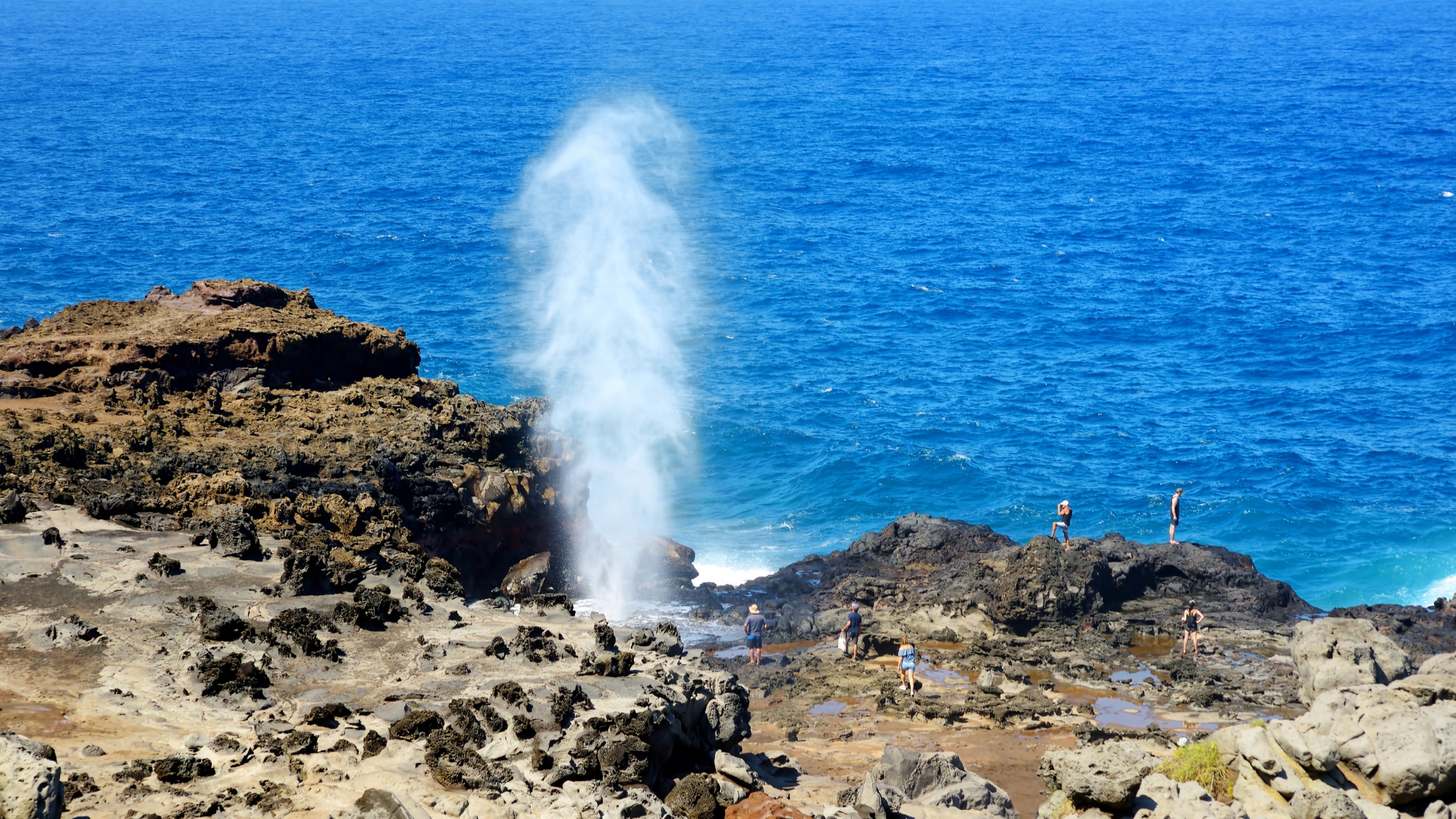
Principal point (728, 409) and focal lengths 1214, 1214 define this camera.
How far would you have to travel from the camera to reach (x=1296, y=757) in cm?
1842

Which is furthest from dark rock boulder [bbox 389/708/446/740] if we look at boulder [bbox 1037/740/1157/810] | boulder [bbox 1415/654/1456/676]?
boulder [bbox 1415/654/1456/676]

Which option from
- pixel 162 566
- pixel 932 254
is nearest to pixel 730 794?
pixel 162 566

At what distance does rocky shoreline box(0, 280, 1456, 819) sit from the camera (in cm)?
1672

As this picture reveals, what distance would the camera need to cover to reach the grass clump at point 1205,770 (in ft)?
61.3

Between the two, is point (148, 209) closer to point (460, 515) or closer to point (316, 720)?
point (460, 515)

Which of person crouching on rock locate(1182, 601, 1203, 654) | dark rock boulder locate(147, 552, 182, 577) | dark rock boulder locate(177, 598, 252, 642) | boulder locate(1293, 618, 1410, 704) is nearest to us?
dark rock boulder locate(177, 598, 252, 642)

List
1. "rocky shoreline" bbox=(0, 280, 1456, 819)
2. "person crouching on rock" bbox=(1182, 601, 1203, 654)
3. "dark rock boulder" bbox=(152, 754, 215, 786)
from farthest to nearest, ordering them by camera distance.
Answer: "person crouching on rock" bbox=(1182, 601, 1203, 654), "rocky shoreline" bbox=(0, 280, 1456, 819), "dark rock boulder" bbox=(152, 754, 215, 786)

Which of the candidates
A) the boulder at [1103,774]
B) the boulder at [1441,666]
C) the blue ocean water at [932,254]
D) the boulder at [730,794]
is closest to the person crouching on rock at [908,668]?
the boulder at [1103,774]

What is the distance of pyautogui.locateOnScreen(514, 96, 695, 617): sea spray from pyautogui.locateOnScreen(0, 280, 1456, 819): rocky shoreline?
6.62m

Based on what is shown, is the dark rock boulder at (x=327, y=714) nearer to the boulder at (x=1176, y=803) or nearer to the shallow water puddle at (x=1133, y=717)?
the boulder at (x=1176, y=803)

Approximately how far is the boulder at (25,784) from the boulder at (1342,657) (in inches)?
876

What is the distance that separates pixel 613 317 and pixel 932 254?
76.5 feet

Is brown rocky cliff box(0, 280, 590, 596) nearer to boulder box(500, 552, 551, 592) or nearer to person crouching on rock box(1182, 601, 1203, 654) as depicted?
boulder box(500, 552, 551, 592)

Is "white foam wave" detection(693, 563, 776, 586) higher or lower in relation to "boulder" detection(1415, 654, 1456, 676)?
higher
